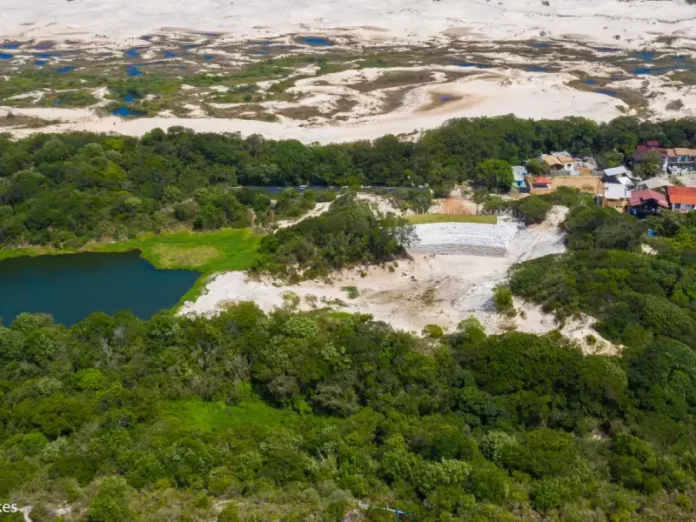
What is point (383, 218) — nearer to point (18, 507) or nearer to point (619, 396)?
point (619, 396)

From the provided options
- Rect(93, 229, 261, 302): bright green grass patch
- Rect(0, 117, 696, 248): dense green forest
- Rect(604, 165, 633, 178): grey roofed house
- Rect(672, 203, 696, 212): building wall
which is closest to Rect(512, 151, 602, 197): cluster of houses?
Rect(604, 165, 633, 178): grey roofed house

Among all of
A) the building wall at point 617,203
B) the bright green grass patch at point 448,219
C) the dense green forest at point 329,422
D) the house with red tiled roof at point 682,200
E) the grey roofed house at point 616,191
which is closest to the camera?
the dense green forest at point 329,422

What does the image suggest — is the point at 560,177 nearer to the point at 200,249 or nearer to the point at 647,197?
the point at 647,197

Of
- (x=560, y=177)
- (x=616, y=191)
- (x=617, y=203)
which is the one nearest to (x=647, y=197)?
(x=617, y=203)

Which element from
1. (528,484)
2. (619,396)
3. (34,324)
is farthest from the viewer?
(34,324)

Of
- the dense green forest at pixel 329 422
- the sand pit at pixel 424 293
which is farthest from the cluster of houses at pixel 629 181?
the dense green forest at pixel 329 422

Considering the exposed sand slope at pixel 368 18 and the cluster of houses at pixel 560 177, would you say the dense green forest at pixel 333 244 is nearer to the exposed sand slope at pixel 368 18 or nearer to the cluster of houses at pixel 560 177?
the cluster of houses at pixel 560 177

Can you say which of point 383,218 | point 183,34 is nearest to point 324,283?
point 383,218
